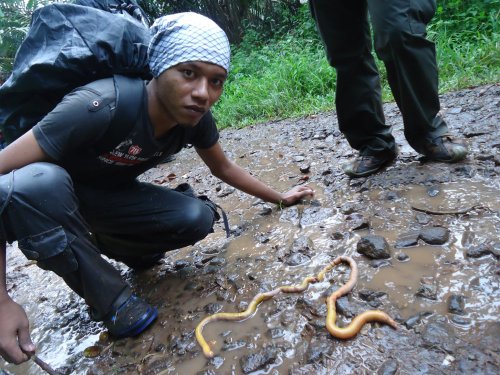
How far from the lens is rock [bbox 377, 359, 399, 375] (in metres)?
1.31

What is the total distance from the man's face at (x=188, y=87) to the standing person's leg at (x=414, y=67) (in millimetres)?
1051

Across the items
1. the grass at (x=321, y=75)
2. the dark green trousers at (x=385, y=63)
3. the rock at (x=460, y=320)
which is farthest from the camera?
the grass at (x=321, y=75)

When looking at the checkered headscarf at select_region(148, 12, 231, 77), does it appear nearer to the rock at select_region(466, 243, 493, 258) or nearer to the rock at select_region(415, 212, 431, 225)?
the rock at select_region(415, 212, 431, 225)

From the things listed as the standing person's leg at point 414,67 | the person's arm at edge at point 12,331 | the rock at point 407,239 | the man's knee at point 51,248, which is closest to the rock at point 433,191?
the standing person's leg at point 414,67

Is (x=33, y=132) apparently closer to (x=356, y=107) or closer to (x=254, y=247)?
(x=254, y=247)

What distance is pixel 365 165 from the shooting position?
9.42 ft

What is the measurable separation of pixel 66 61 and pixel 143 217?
92cm

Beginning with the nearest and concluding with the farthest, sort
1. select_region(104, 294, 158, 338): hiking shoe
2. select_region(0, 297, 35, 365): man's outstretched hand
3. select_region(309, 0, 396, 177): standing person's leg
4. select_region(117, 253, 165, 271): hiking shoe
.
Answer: select_region(0, 297, 35, 365): man's outstretched hand → select_region(104, 294, 158, 338): hiking shoe → select_region(117, 253, 165, 271): hiking shoe → select_region(309, 0, 396, 177): standing person's leg

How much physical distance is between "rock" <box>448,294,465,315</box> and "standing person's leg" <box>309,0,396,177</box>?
1.43 metres

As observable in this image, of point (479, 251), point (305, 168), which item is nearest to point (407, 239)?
point (479, 251)

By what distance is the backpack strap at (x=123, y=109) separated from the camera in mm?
1750

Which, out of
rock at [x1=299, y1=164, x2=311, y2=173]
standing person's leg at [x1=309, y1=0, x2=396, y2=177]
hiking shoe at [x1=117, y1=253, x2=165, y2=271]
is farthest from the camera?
rock at [x1=299, y1=164, x2=311, y2=173]

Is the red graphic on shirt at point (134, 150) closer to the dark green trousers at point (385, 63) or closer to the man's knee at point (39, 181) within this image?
the man's knee at point (39, 181)

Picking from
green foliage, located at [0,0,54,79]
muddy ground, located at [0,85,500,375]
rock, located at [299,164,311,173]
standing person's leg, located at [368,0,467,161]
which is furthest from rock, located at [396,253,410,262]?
green foliage, located at [0,0,54,79]
